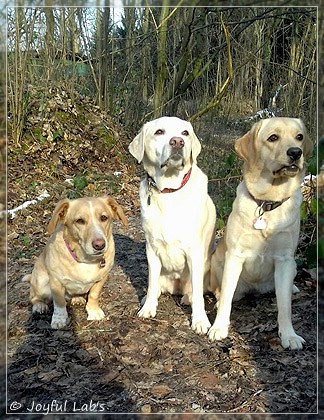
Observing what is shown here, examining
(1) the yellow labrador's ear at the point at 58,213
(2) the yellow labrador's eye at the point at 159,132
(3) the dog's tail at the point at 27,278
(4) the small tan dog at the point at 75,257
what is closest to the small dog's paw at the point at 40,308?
(4) the small tan dog at the point at 75,257

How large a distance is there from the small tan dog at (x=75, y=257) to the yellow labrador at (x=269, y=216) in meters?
0.68

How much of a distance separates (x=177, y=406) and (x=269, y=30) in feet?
5.66

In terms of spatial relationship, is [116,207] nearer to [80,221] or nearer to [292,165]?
[80,221]

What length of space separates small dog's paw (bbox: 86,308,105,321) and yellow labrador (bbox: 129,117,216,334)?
0.93 feet

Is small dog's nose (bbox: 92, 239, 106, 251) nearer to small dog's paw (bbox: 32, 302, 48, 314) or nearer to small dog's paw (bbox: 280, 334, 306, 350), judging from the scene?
small dog's paw (bbox: 32, 302, 48, 314)

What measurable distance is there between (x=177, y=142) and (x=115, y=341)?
110 cm

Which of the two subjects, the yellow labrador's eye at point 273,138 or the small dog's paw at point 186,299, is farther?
the small dog's paw at point 186,299

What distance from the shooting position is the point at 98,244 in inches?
111

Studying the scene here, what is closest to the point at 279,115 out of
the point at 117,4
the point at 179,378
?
the point at 117,4

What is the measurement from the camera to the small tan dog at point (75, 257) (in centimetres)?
287

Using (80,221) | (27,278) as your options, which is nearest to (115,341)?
(80,221)

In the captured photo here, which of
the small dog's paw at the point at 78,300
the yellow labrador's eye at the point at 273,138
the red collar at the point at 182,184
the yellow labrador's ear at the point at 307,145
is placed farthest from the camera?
the small dog's paw at the point at 78,300

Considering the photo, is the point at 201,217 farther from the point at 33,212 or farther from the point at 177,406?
the point at 177,406

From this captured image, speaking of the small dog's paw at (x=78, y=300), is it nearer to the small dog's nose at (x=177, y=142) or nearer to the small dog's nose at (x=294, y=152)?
the small dog's nose at (x=177, y=142)
